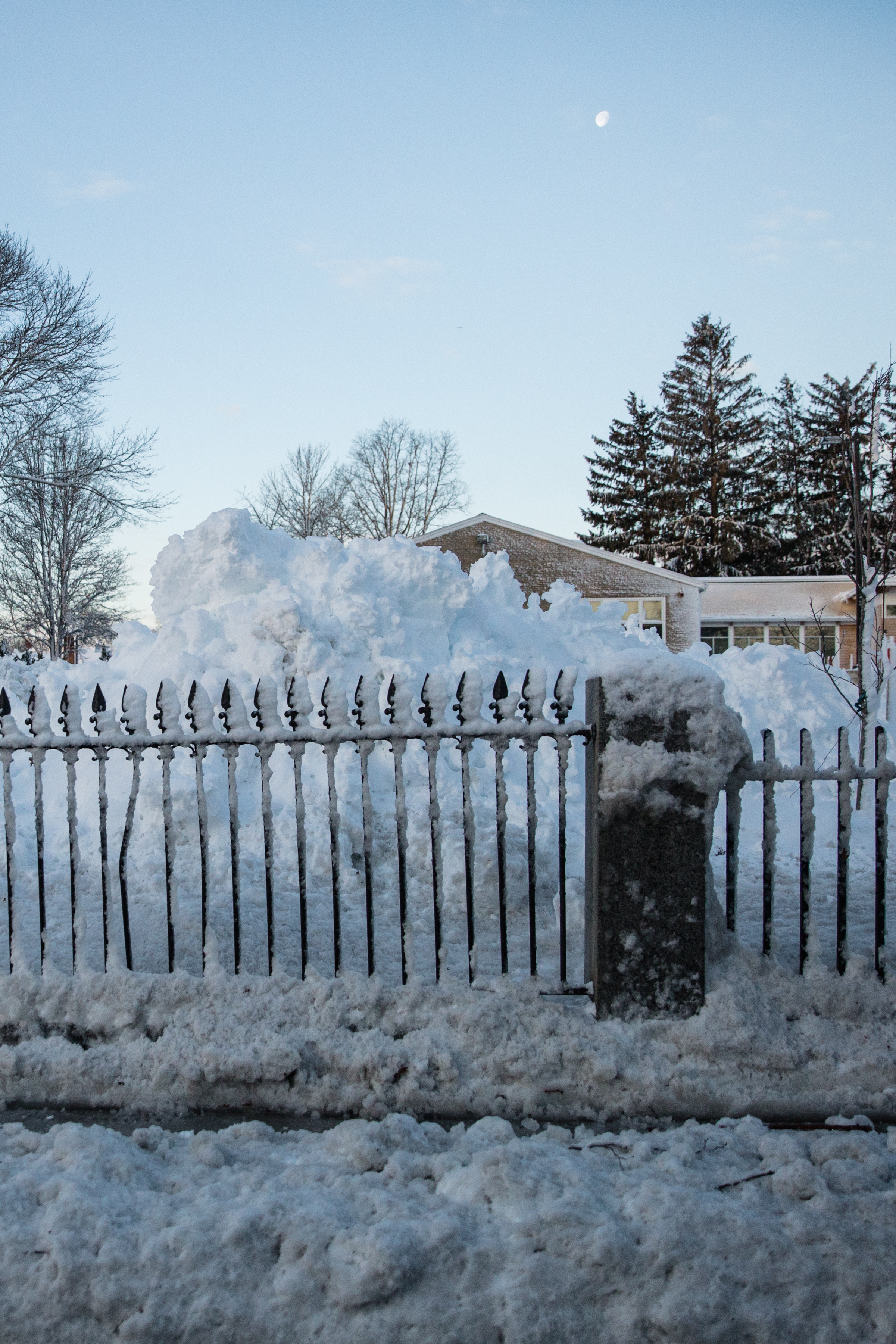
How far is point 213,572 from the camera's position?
878 cm

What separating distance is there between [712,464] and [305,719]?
42152mm

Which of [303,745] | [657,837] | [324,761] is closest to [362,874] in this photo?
[324,761]

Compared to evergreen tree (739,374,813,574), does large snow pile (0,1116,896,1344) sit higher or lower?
lower

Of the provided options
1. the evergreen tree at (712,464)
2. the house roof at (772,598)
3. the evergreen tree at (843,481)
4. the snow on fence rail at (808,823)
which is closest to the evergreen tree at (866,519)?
the evergreen tree at (843,481)

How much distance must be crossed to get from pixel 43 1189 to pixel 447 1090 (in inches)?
56.6

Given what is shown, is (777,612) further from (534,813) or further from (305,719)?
(305,719)

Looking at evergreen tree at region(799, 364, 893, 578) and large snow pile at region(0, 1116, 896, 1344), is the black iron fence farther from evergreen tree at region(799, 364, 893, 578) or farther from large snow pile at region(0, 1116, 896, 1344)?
evergreen tree at region(799, 364, 893, 578)

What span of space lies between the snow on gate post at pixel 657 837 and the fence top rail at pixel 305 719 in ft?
0.86

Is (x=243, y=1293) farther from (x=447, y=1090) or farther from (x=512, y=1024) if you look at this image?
(x=512, y=1024)

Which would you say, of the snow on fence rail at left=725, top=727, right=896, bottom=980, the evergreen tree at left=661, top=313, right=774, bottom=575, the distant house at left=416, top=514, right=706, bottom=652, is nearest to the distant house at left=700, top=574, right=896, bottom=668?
the distant house at left=416, top=514, right=706, bottom=652

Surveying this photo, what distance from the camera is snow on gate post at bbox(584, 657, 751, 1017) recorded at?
11.5 ft

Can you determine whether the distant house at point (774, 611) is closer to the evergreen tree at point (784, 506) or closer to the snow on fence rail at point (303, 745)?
the evergreen tree at point (784, 506)

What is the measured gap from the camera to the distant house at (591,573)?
26.3 m

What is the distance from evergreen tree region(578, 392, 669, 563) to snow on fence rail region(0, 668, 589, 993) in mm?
39340
